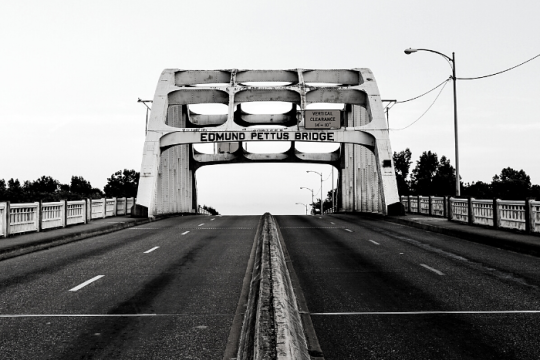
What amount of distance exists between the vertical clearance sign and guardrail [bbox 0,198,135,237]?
13735 millimetres

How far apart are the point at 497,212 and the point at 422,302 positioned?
50.8 ft

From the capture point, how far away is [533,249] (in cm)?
1443

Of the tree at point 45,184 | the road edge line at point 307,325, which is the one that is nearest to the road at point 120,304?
the road edge line at point 307,325

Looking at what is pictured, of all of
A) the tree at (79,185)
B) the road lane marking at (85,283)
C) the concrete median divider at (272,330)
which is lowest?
the road lane marking at (85,283)

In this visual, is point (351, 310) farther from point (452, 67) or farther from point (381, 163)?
point (381, 163)

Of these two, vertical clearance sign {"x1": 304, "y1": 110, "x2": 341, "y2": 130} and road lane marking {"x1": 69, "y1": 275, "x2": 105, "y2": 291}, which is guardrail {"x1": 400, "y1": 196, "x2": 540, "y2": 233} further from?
road lane marking {"x1": 69, "y1": 275, "x2": 105, "y2": 291}

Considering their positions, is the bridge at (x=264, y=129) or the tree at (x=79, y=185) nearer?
the bridge at (x=264, y=129)

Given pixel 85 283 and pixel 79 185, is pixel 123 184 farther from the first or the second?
pixel 85 283

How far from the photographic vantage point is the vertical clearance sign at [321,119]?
3619 centimetres

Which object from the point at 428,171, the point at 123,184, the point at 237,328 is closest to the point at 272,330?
the point at 237,328

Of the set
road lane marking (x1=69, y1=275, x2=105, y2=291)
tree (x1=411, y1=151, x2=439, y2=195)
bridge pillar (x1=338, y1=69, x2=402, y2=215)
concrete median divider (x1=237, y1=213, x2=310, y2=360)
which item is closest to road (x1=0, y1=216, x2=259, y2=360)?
road lane marking (x1=69, y1=275, x2=105, y2=291)

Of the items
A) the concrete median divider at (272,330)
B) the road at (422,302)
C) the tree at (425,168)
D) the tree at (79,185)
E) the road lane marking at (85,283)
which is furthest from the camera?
the tree at (79,185)

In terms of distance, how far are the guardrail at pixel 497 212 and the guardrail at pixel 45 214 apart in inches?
715

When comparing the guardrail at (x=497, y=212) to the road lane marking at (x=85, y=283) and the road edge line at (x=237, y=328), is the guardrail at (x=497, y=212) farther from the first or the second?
the road lane marking at (x=85, y=283)
